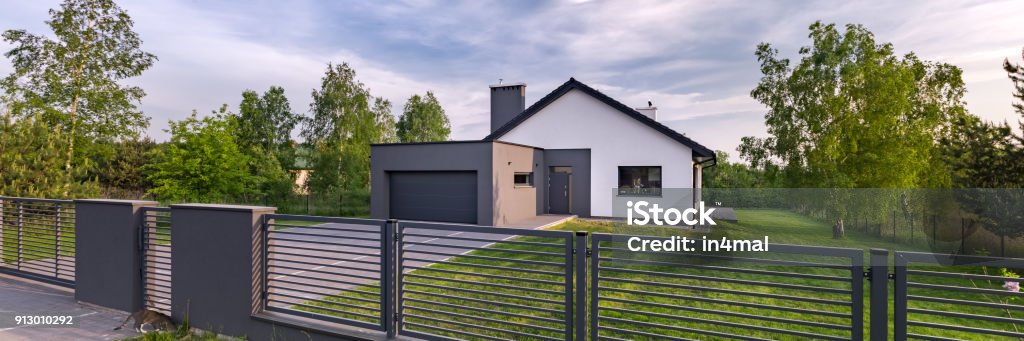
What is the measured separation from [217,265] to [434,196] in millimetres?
12228

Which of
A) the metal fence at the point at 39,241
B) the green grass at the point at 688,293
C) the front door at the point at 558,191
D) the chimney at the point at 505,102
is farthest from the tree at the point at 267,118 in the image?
the metal fence at the point at 39,241

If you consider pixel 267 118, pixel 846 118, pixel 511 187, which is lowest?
pixel 511 187

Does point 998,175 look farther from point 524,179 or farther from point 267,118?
point 267,118

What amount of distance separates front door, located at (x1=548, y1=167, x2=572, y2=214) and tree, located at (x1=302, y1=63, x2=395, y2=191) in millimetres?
12719

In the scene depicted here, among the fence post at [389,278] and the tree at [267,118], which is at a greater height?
the tree at [267,118]

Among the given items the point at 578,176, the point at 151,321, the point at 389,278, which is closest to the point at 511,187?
the point at 578,176

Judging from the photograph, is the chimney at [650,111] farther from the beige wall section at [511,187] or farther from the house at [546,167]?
the beige wall section at [511,187]

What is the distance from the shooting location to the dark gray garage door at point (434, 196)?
1670 cm

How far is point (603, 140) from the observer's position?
19.2m

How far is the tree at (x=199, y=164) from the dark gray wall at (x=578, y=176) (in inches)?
465

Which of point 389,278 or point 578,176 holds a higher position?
point 578,176

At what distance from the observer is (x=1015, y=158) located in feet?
32.3

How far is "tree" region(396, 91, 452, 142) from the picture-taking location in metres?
42.6

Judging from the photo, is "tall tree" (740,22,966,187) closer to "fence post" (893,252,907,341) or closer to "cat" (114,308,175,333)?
"fence post" (893,252,907,341)
